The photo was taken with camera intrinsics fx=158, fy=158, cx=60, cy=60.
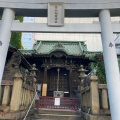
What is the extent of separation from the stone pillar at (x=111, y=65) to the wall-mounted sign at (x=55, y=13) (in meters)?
1.27

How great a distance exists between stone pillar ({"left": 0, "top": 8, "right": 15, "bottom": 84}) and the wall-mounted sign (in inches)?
48.8

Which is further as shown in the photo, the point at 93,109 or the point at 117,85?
the point at 93,109

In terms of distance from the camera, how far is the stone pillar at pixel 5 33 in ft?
14.9

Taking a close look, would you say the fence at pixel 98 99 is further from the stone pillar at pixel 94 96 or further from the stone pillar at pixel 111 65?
the stone pillar at pixel 111 65

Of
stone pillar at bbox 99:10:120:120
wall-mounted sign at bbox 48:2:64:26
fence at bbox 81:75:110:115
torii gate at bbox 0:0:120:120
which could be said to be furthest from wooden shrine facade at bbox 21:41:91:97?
stone pillar at bbox 99:10:120:120

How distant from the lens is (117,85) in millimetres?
4172

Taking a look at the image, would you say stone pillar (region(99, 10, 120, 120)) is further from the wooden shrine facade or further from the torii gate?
the wooden shrine facade

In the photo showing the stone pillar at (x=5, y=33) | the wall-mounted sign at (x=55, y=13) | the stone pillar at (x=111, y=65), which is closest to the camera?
the stone pillar at (x=111, y=65)

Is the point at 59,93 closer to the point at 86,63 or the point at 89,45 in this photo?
the point at 86,63

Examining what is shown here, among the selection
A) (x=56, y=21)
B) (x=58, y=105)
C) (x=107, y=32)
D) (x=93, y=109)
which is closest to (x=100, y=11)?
(x=107, y=32)

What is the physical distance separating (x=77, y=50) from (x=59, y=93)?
6786 mm

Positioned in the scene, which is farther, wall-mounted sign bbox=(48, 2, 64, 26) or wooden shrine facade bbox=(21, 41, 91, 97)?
wooden shrine facade bbox=(21, 41, 91, 97)

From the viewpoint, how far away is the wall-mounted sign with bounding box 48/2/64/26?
16.2 feet

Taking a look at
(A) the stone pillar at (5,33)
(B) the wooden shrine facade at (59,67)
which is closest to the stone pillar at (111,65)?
(A) the stone pillar at (5,33)
